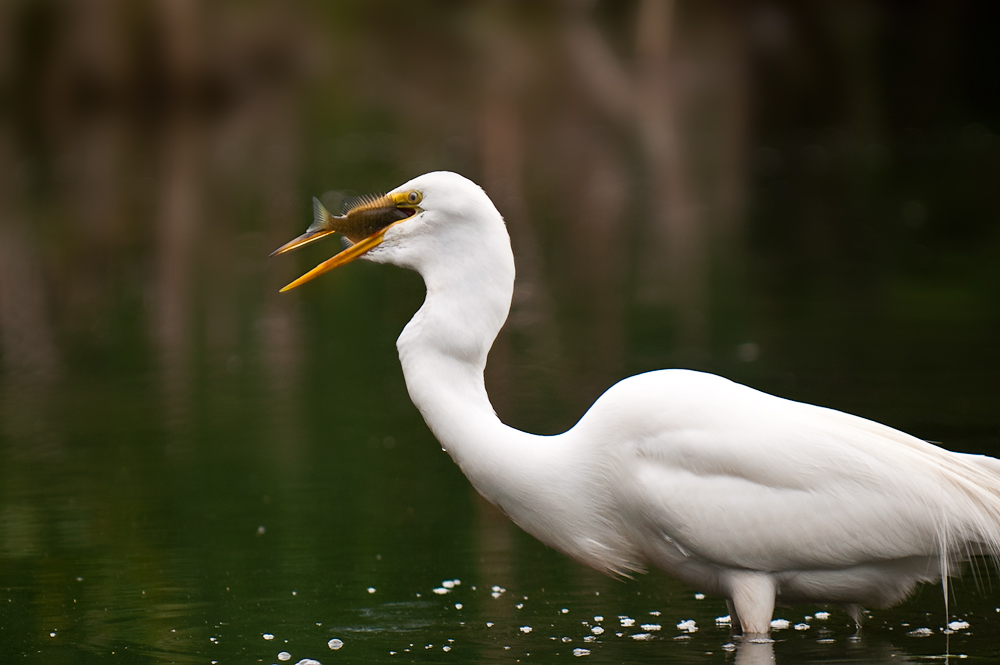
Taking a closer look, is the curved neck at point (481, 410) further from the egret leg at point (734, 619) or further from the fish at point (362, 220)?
the egret leg at point (734, 619)

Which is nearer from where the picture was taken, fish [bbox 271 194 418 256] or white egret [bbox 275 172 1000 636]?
white egret [bbox 275 172 1000 636]

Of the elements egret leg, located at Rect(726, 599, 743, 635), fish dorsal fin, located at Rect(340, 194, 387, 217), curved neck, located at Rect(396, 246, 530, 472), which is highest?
fish dorsal fin, located at Rect(340, 194, 387, 217)

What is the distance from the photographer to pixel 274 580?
6074mm

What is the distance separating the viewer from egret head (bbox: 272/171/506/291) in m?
4.87

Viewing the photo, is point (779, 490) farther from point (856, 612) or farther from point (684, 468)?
point (856, 612)

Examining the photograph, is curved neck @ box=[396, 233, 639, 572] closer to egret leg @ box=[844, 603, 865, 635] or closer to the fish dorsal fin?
the fish dorsal fin

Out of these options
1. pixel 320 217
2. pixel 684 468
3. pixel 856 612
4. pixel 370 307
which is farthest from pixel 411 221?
pixel 370 307

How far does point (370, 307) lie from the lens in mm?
12805

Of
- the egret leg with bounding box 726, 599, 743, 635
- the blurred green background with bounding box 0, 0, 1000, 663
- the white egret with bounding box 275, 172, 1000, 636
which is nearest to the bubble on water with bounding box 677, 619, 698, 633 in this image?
the blurred green background with bounding box 0, 0, 1000, 663

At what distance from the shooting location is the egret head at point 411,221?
487 centimetres

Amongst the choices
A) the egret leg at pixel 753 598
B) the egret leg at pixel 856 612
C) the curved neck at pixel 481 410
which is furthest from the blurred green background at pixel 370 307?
the curved neck at pixel 481 410

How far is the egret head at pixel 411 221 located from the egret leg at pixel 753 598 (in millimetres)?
1501

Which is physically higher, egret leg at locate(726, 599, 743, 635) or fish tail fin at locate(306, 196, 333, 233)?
fish tail fin at locate(306, 196, 333, 233)

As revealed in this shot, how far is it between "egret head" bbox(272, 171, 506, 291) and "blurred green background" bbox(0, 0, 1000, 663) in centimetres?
144
